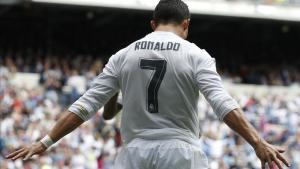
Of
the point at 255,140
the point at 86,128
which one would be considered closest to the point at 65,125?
the point at 255,140

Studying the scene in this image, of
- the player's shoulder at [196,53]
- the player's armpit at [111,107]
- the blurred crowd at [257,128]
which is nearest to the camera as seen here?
the player's shoulder at [196,53]

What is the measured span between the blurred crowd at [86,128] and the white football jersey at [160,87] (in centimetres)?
963

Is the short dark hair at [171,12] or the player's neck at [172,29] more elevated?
the short dark hair at [171,12]

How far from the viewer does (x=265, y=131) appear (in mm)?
21438

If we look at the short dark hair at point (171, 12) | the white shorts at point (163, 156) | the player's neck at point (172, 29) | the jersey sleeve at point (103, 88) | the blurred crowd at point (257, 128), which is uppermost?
the short dark hair at point (171, 12)

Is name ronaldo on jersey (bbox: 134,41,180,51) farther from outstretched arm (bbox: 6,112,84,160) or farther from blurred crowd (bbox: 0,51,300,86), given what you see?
blurred crowd (bbox: 0,51,300,86)

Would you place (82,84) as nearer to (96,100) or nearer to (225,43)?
(225,43)

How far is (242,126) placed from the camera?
16.3 ft

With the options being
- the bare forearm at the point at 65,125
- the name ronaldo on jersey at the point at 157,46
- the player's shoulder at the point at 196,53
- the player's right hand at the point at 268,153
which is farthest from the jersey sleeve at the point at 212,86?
the bare forearm at the point at 65,125

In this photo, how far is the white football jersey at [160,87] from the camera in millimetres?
5242

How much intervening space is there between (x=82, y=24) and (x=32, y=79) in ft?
29.5

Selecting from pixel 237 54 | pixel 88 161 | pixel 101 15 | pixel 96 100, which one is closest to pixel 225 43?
pixel 237 54

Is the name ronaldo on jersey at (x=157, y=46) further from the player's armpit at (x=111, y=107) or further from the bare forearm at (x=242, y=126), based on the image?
the player's armpit at (x=111, y=107)

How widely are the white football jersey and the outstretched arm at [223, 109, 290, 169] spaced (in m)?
0.29
